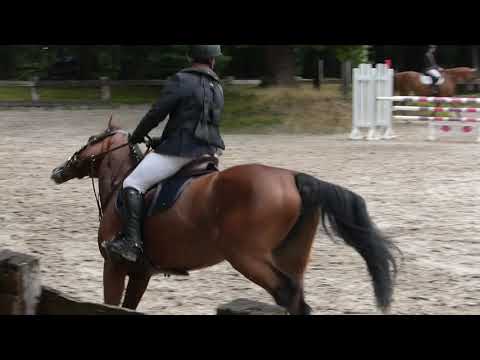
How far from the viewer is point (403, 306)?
16.7 ft

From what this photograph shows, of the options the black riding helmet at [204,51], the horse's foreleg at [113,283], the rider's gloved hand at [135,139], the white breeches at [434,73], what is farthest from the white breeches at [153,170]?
the white breeches at [434,73]

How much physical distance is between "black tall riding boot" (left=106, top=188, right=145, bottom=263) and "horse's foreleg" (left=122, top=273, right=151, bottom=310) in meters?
0.30

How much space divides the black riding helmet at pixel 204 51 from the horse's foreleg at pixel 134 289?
1550mm

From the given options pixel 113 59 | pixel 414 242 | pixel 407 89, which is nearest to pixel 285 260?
pixel 414 242

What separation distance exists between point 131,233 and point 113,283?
1.40ft

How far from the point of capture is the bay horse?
13.2 ft

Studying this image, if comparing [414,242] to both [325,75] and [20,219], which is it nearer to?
[20,219]

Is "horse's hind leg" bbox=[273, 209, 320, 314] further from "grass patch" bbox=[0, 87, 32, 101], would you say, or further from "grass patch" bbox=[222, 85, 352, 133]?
"grass patch" bbox=[0, 87, 32, 101]

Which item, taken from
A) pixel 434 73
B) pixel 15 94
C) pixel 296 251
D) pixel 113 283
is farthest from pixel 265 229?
pixel 15 94

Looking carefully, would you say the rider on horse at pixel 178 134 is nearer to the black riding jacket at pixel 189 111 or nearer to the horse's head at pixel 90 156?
the black riding jacket at pixel 189 111

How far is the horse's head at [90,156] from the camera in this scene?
5.10 m

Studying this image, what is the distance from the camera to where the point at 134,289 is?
476 cm
